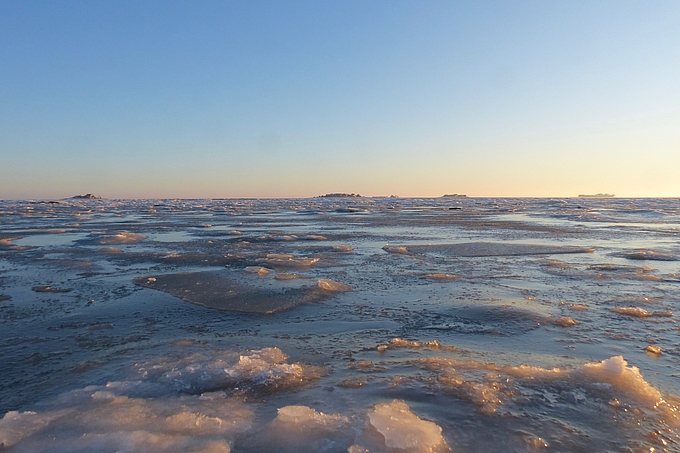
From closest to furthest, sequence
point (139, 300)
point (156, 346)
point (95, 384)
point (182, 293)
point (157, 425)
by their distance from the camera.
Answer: point (157, 425)
point (95, 384)
point (156, 346)
point (139, 300)
point (182, 293)

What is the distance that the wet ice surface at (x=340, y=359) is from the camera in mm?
3035

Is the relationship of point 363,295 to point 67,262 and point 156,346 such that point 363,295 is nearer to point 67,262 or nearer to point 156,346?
point 156,346

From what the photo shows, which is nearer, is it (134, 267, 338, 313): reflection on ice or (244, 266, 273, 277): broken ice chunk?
(134, 267, 338, 313): reflection on ice

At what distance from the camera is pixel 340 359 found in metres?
4.36

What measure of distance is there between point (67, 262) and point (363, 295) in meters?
7.13

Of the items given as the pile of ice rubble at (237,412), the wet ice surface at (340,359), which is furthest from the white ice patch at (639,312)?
the pile of ice rubble at (237,412)

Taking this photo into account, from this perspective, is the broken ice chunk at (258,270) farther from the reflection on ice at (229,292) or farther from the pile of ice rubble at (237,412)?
the pile of ice rubble at (237,412)

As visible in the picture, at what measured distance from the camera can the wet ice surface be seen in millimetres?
3035

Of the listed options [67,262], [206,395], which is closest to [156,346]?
[206,395]

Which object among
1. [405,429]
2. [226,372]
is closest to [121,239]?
[226,372]

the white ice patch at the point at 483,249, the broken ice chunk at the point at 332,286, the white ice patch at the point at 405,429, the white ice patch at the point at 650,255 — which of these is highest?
the white ice patch at the point at 650,255

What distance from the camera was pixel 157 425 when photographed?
313cm

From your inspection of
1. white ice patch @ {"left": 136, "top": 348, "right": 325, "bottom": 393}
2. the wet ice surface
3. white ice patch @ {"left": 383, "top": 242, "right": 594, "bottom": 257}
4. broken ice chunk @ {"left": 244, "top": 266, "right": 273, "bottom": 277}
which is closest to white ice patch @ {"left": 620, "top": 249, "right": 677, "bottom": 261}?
white ice patch @ {"left": 383, "top": 242, "right": 594, "bottom": 257}

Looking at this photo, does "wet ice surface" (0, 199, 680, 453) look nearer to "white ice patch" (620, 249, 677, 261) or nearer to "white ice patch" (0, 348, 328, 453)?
"white ice patch" (0, 348, 328, 453)
